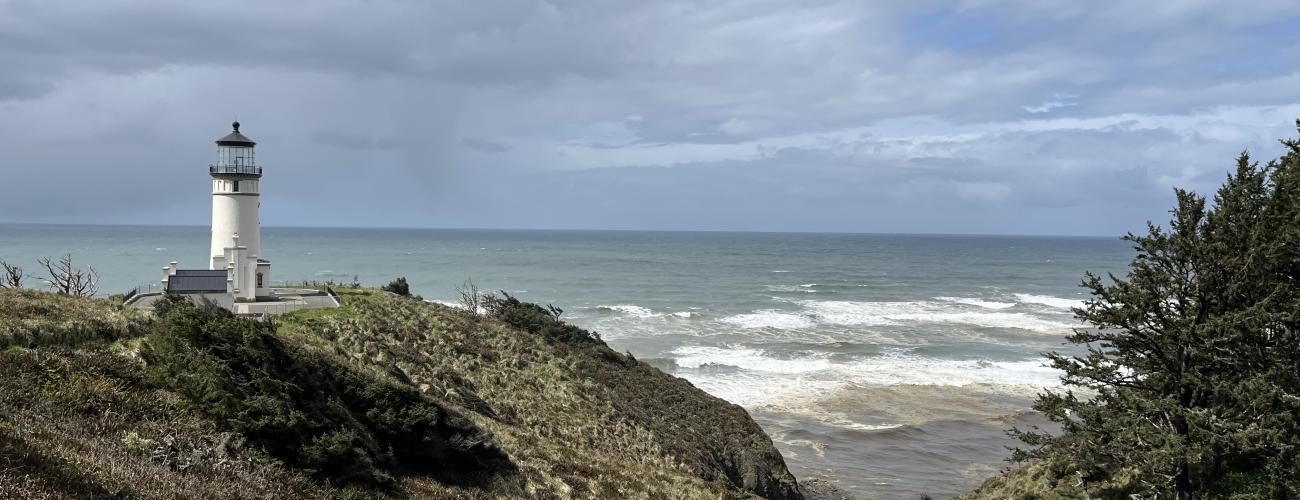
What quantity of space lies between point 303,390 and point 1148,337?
17.0 metres

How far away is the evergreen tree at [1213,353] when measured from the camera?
13.3 metres

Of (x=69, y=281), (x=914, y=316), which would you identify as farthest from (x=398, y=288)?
(x=914, y=316)

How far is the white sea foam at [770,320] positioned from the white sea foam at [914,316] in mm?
2175

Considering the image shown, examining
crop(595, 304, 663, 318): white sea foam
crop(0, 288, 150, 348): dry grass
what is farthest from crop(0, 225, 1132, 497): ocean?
crop(0, 288, 150, 348): dry grass

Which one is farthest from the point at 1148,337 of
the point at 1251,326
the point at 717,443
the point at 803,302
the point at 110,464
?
the point at 803,302

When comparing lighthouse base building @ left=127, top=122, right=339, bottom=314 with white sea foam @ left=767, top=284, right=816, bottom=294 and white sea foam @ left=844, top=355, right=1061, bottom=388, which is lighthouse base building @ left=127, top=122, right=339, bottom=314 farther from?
white sea foam @ left=767, top=284, right=816, bottom=294

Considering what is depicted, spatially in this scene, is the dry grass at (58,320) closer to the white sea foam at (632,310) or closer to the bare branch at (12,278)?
the bare branch at (12,278)

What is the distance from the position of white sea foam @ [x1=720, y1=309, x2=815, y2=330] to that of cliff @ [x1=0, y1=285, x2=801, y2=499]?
31939 mm

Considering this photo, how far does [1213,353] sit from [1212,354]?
11 cm

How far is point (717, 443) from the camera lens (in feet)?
83.2

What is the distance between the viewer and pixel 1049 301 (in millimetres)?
81875

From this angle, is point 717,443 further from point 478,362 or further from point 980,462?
point 980,462

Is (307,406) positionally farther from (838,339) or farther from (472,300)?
(838,339)

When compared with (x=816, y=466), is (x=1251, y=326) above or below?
above
